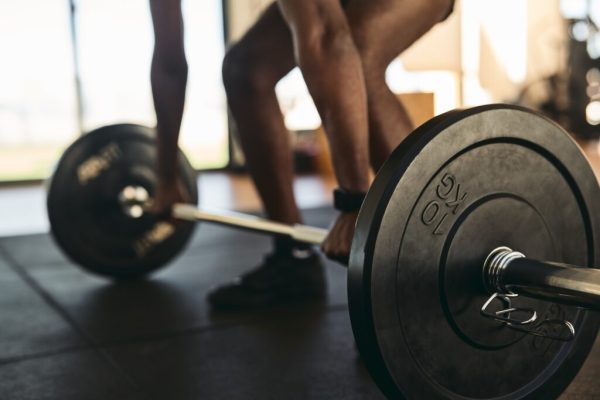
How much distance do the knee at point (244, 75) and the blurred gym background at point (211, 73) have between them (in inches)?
110

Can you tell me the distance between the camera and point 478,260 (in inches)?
36.8

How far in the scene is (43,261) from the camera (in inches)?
94.4

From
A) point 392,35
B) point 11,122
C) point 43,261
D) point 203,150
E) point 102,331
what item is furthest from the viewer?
point 203,150

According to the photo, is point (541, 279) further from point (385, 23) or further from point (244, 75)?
point (244, 75)

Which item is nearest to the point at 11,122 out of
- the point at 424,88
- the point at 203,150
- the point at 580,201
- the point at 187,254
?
the point at 203,150

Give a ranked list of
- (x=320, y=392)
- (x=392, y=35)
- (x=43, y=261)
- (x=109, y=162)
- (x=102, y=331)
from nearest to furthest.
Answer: (x=320, y=392) → (x=392, y=35) → (x=102, y=331) → (x=109, y=162) → (x=43, y=261)

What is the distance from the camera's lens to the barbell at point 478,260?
85 centimetres

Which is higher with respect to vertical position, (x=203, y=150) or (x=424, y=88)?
(x=424, y=88)

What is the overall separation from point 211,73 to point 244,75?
13.6 feet

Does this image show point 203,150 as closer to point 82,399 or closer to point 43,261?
point 43,261

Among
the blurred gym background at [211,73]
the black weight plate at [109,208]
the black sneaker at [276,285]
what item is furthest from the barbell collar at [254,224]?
the blurred gym background at [211,73]

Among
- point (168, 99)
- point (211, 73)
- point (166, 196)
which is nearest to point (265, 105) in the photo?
point (168, 99)

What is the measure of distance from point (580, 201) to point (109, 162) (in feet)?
4.48

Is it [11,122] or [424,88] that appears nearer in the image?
[11,122]
